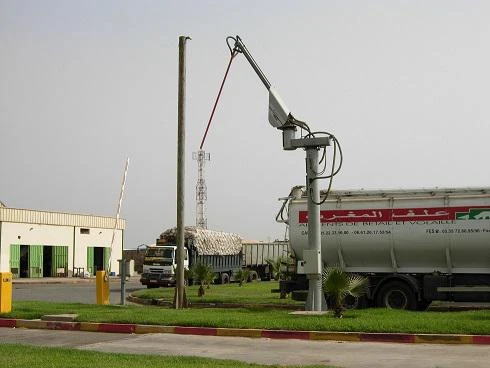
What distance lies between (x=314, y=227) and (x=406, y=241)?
3120 mm

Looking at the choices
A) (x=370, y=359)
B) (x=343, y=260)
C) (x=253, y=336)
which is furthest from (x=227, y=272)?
(x=370, y=359)

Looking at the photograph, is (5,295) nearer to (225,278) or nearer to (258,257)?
(225,278)

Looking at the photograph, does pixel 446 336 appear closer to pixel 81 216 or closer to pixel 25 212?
pixel 25 212

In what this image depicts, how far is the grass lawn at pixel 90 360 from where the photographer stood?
11383 millimetres

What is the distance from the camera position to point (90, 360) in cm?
1195

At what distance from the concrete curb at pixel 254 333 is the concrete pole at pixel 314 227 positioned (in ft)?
14.0

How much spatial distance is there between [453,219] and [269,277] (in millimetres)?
32831

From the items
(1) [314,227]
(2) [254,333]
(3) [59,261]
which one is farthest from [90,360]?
(3) [59,261]

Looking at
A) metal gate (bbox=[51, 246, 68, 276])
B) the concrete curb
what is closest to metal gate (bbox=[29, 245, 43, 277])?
metal gate (bbox=[51, 246, 68, 276])

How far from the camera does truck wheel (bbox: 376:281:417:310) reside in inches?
864

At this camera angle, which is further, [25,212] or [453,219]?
[25,212]

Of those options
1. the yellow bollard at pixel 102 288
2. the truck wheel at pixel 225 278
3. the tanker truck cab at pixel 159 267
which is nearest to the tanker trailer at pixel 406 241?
the yellow bollard at pixel 102 288

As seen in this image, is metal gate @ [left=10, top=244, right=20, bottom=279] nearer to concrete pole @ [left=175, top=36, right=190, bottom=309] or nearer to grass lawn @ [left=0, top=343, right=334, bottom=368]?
concrete pole @ [left=175, top=36, right=190, bottom=309]

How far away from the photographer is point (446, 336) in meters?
15.1
